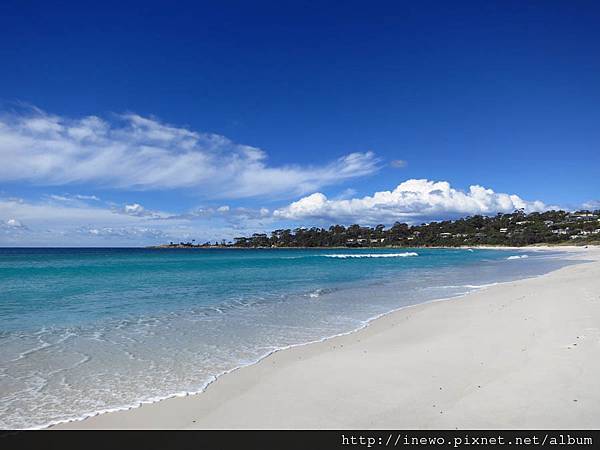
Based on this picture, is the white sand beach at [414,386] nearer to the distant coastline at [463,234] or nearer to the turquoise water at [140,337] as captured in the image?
the turquoise water at [140,337]

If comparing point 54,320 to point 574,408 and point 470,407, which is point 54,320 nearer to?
point 470,407

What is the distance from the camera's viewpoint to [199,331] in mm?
10055

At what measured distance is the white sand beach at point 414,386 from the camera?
4.49 m

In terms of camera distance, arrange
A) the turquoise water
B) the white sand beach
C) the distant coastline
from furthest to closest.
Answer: the distant coastline
the turquoise water
the white sand beach

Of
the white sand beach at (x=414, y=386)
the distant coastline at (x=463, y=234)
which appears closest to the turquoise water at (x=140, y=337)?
the white sand beach at (x=414, y=386)

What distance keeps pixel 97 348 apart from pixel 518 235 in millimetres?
137733

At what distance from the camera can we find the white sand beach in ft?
14.7

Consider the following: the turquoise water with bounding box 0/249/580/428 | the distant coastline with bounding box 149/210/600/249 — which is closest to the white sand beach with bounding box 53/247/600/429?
the turquoise water with bounding box 0/249/580/428

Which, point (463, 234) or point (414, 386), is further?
point (463, 234)

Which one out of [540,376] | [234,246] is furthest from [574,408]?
[234,246]

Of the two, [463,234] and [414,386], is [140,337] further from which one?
[463,234]

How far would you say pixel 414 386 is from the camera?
546 centimetres

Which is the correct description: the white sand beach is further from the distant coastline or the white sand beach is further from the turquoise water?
the distant coastline

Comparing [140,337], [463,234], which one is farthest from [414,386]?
[463,234]
